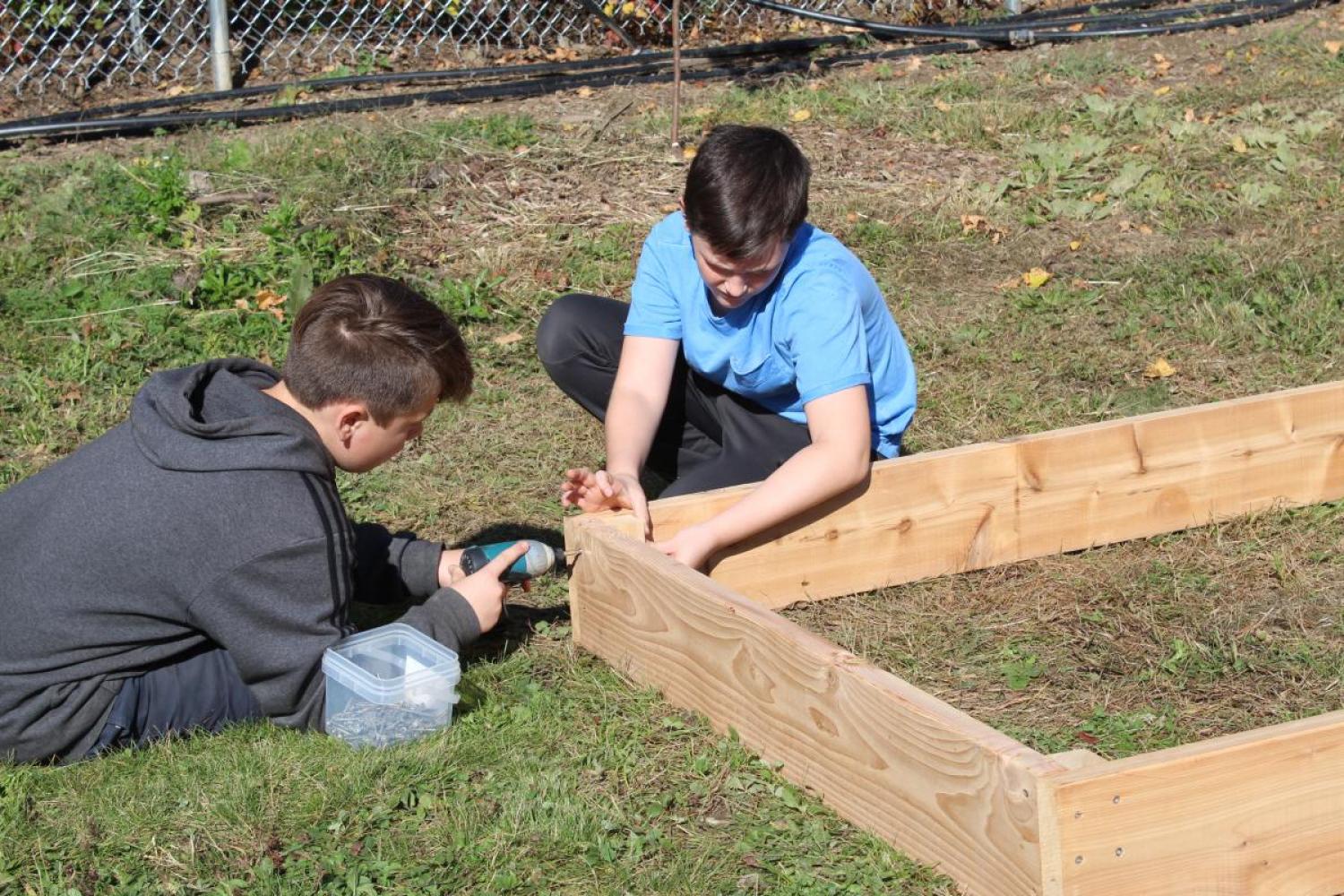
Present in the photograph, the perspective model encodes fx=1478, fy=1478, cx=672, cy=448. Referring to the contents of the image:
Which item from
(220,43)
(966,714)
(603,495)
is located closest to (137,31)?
(220,43)

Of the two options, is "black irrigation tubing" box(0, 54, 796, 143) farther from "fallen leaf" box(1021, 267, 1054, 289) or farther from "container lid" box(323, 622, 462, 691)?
"container lid" box(323, 622, 462, 691)

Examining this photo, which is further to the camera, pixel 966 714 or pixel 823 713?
pixel 823 713

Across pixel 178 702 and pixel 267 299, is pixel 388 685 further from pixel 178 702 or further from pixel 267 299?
pixel 267 299

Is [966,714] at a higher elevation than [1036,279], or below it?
higher

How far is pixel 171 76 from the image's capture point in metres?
8.21

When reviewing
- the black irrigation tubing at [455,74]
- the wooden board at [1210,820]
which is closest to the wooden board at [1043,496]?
the wooden board at [1210,820]

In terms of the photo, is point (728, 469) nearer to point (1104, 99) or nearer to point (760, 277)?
point (760, 277)

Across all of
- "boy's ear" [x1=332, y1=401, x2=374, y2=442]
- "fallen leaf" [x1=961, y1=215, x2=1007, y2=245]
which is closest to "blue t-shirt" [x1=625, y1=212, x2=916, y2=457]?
"boy's ear" [x1=332, y1=401, x2=374, y2=442]

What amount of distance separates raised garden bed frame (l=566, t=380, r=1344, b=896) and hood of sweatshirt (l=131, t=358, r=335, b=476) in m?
0.77

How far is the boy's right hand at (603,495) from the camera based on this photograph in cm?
342

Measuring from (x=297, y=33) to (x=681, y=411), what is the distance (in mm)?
5401

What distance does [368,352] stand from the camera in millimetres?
2932

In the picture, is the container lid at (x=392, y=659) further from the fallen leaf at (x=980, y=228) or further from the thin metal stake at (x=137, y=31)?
the thin metal stake at (x=137, y=31)

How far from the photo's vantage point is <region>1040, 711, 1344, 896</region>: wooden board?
2217mm
